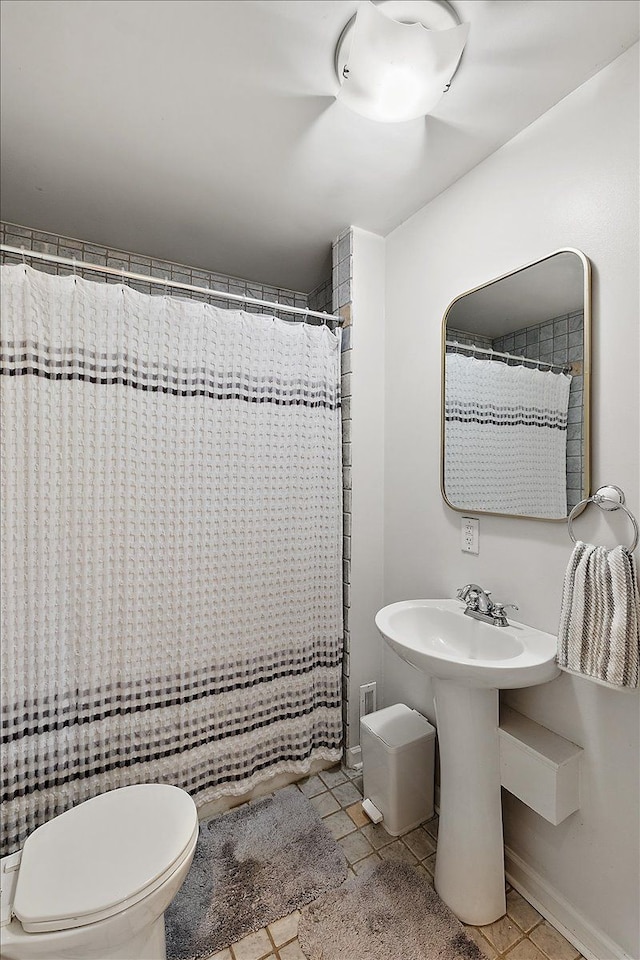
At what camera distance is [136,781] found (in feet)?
5.55

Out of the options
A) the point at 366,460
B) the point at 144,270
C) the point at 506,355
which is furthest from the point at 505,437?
the point at 144,270

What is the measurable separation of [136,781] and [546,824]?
1.40 meters

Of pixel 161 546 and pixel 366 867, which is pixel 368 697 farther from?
pixel 161 546

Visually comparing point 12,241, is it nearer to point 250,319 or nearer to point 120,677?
point 250,319

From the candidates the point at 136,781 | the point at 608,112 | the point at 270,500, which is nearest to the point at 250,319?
the point at 270,500

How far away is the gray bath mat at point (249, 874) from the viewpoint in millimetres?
1393

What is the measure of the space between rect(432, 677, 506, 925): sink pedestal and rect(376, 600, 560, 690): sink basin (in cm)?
13

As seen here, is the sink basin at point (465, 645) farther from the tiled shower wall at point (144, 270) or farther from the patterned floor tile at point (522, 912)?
the tiled shower wall at point (144, 270)

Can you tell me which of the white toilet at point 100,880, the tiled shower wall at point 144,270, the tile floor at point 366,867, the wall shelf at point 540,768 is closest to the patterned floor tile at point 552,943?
the tile floor at point 366,867

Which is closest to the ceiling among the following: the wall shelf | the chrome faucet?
the chrome faucet

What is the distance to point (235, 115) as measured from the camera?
1.38 m

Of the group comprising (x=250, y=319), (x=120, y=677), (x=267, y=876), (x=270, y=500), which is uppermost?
(x=250, y=319)

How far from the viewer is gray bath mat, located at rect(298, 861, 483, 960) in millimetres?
1314

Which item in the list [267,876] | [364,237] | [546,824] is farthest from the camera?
[364,237]
